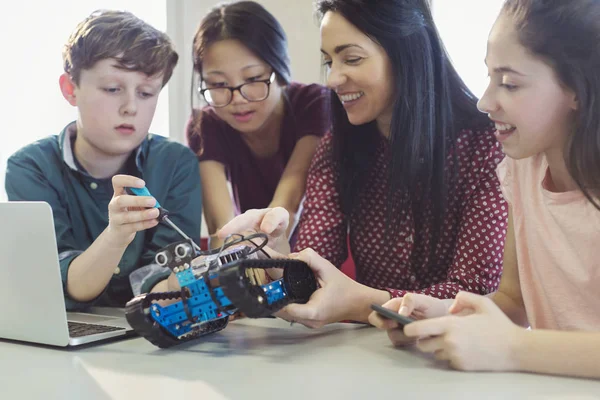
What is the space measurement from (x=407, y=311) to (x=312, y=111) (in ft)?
2.74

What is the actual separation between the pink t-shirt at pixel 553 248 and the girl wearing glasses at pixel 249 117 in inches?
21.7

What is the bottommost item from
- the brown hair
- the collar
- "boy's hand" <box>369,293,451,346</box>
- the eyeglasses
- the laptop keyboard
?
the laptop keyboard

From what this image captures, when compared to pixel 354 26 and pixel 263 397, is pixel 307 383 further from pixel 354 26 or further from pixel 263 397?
pixel 354 26

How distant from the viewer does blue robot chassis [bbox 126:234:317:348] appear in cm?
80

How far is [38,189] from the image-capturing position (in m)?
1.35

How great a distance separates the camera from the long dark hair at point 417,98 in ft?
4.06

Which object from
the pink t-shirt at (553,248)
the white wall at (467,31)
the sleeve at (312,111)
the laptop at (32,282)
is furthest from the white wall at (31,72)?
the pink t-shirt at (553,248)

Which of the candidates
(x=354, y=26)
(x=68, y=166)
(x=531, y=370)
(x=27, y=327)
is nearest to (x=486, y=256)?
(x=531, y=370)

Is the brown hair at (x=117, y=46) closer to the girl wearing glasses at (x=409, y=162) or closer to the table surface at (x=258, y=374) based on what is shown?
the girl wearing glasses at (x=409, y=162)

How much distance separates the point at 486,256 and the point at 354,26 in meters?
0.52

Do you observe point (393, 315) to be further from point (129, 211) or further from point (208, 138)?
point (208, 138)

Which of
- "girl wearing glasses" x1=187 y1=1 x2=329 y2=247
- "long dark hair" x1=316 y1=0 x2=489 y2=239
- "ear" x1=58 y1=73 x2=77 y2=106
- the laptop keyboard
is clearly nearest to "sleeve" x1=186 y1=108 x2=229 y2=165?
"girl wearing glasses" x1=187 y1=1 x2=329 y2=247

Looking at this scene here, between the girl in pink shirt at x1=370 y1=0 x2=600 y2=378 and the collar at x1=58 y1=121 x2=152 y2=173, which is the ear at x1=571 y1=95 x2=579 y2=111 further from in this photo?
the collar at x1=58 y1=121 x2=152 y2=173

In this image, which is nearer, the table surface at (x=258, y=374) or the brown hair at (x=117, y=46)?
the table surface at (x=258, y=374)
